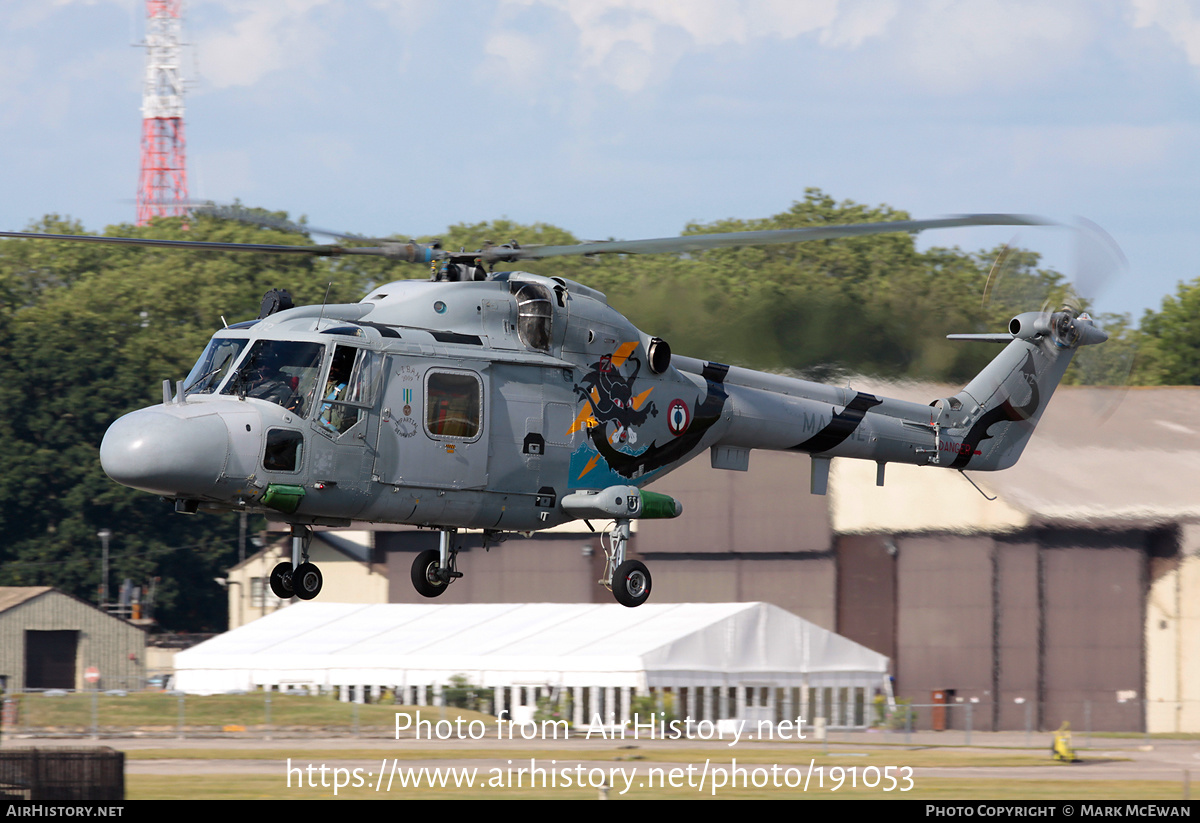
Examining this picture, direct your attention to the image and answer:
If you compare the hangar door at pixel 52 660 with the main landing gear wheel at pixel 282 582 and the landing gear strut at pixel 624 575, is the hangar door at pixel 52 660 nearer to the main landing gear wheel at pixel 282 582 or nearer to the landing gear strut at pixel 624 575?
the main landing gear wheel at pixel 282 582

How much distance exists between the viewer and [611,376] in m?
19.8

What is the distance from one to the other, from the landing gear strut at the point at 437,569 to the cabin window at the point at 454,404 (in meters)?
1.57

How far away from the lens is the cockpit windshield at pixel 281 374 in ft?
56.6

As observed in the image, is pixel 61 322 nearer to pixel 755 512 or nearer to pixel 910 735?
pixel 755 512

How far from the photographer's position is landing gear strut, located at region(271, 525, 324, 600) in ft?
59.7

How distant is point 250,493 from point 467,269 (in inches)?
164

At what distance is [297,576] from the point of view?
720 inches

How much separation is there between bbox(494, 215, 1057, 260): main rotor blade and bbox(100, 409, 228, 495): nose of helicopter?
4.33m

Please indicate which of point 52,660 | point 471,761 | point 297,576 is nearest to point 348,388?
point 297,576

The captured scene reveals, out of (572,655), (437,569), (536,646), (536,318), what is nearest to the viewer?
(536,318)

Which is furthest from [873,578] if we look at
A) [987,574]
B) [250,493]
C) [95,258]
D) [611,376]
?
[95,258]

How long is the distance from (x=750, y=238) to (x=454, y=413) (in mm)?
3997

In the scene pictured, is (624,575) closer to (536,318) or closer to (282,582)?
(536,318)

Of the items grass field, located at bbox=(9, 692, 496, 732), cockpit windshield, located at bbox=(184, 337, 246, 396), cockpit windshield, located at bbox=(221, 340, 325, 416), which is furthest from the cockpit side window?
grass field, located at bbox=(9, 692, 496, 732)
